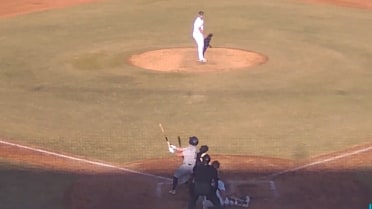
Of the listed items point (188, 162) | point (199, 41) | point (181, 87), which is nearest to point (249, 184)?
point (188, 162)

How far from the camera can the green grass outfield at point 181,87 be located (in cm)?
1995

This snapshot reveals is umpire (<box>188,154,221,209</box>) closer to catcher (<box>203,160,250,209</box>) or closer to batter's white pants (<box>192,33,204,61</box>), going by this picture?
catcher (<box>203,160,250,209</box>)

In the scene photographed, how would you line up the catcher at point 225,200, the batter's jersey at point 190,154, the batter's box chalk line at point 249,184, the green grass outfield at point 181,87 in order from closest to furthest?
the catcher at point 225,200
the batter's jersey at point 190,154
the batter's box chalk line at point 249,184
the green grass outfield at point 181,87

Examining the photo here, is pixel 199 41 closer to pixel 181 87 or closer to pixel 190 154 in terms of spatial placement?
pixel 181 87

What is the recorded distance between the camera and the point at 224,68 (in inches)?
1065

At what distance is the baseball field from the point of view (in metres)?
16.5

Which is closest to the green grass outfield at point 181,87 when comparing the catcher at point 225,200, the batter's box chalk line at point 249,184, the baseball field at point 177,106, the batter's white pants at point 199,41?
the baseball field at point 177,106

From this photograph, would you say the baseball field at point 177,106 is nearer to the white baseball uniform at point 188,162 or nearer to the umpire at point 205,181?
the white baseball uniform at point 188,162

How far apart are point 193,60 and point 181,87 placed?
365 cm

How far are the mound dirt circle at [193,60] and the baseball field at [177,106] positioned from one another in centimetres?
7

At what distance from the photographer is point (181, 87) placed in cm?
2467

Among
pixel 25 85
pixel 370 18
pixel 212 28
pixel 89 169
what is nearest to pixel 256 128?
pixel 89 169

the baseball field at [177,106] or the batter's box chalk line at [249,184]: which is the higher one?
the batter's box chalk line at [249,184]

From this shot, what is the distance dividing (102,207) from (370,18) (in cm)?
2444
